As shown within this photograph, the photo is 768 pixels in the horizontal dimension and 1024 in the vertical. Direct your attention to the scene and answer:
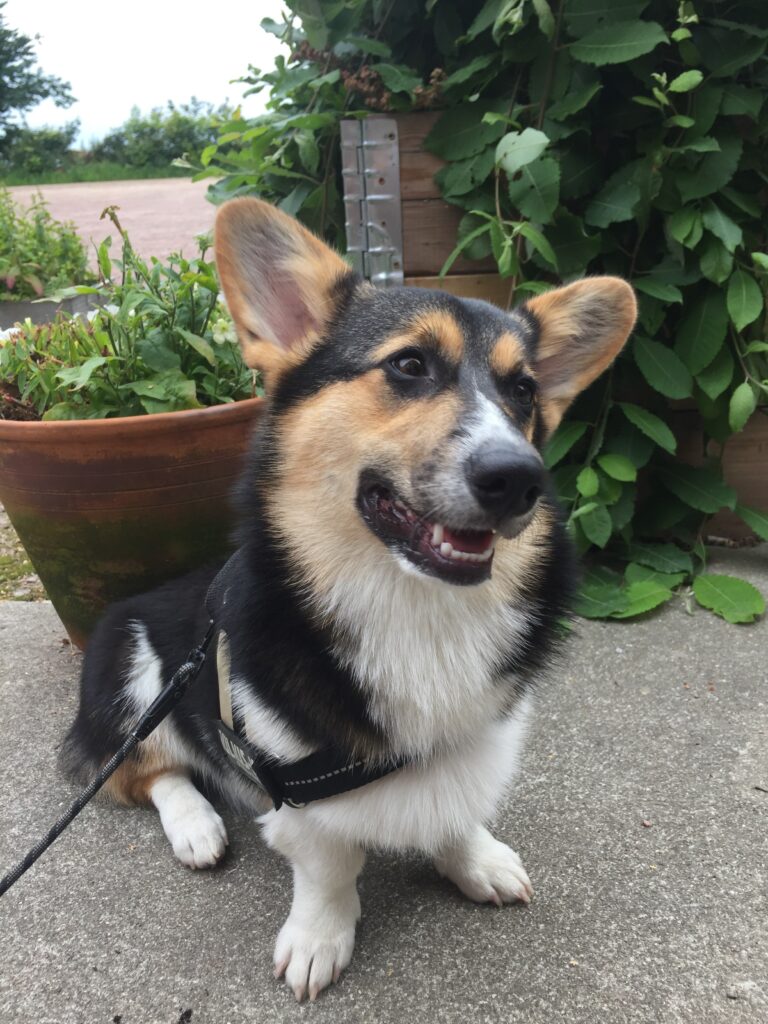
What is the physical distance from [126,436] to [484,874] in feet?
5.43

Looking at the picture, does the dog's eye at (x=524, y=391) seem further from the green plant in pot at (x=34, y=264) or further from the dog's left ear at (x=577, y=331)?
the green plant in pot at (x=34, y=264)

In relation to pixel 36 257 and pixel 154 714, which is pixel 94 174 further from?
pixel 154 714

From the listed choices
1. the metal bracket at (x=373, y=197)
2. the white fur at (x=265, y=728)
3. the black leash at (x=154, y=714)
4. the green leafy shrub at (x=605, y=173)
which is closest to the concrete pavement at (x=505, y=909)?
the black leash at (x=154, y=714)

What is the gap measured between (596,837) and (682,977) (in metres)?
0.44

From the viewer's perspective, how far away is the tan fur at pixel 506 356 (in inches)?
65.1

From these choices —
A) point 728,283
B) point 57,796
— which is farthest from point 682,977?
point 728,283

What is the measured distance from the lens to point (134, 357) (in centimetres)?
257

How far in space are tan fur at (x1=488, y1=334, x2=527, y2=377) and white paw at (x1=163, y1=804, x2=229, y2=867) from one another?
1.44 metres

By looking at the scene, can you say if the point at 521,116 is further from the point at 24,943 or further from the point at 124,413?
the point at 24,943

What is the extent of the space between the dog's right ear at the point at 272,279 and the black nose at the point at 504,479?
2.13 feet

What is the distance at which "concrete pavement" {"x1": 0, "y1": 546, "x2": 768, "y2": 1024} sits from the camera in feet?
5.33

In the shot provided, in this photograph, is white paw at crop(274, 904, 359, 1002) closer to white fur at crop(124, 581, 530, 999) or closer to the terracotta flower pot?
white fur at crop(124, 581, 530, 999)

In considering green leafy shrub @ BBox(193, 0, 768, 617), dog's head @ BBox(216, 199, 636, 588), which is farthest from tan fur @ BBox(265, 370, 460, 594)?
green leafy shrub @ BBox(193, 0, 768, 617)

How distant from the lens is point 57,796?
89.4 inches
